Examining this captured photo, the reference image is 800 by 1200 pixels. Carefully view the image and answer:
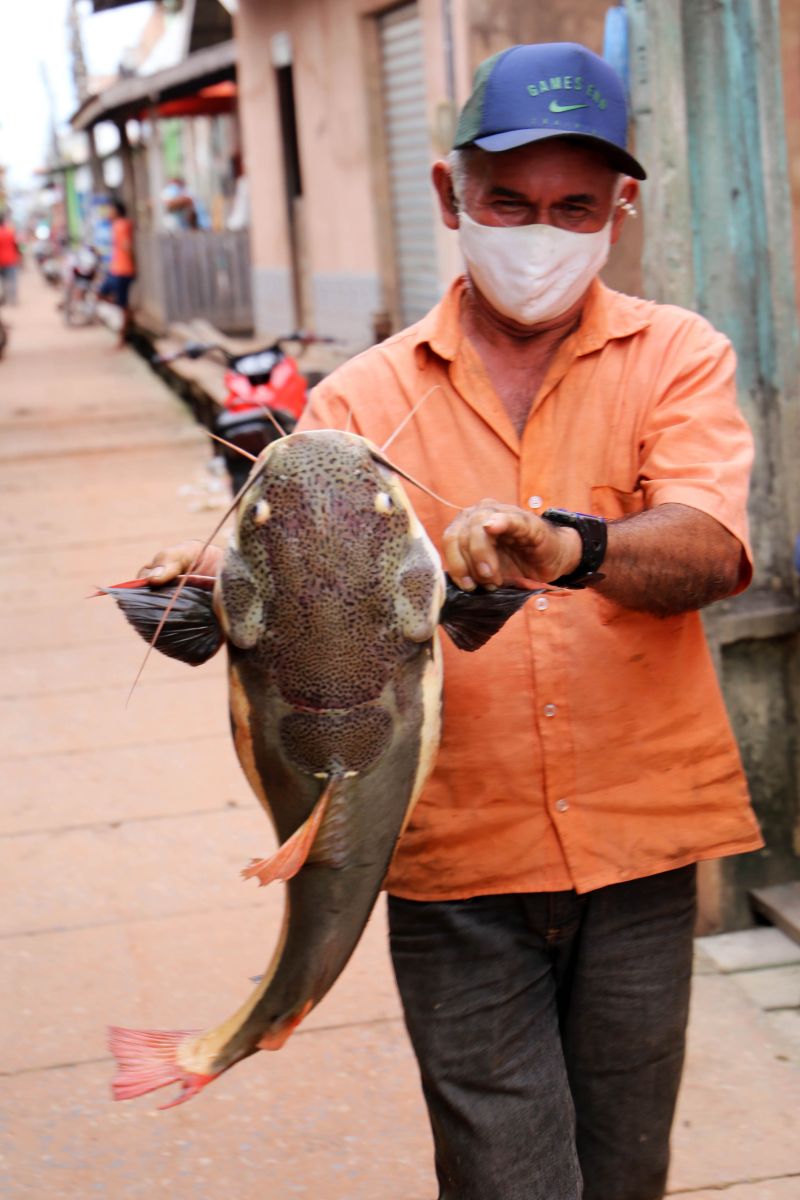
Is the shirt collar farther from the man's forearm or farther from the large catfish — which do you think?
the large catfish

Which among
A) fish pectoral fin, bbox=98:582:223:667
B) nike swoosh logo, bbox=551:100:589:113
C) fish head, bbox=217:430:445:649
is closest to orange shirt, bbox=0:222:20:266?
nike swoosh logo, bbox=551:100:589:113

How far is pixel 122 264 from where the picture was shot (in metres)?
23.9

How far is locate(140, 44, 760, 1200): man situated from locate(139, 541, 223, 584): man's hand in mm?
334

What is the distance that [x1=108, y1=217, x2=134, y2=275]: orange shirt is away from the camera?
76.6 ft

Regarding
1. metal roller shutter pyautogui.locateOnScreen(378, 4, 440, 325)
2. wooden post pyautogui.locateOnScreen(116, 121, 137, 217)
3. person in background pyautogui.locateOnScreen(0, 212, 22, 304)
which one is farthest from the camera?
person in background pyautogui.locateOnScreen(0, 212, 22, 304)

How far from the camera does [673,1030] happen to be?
8.07 feet

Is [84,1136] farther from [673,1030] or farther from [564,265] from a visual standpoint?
[564,265]

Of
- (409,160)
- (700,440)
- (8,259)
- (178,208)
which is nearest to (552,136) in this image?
(700,440)

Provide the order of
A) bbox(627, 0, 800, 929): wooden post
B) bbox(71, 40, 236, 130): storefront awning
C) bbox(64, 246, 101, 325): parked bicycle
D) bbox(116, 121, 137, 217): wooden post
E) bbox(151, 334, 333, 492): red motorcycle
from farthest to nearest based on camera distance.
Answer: bbox(64, 246, 101, 325): parked bicycle < bbox(116, 121, 137, 217): wooden post < bbox(71, 40, 236, 130): storefront awning < bbox(151, 334, 333, 492): red motorcycle < bbox(627, 0, 800, 929): wooden post

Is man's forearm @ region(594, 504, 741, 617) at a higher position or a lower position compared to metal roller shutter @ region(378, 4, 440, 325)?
lower

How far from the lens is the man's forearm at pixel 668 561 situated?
206cm

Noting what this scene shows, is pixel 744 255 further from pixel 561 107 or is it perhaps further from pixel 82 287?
pixel 82 287

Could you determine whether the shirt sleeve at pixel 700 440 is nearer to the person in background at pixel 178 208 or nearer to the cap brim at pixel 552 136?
the cap brim at pixel 552 136

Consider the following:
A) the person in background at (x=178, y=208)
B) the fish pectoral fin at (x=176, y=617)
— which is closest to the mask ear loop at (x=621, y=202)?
the fish pectoral fin at (x=176, y=617)
